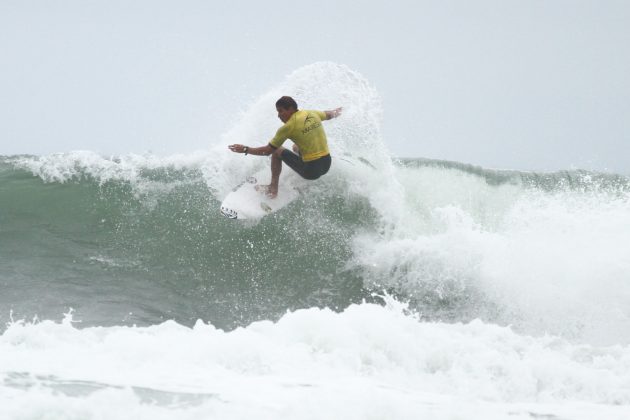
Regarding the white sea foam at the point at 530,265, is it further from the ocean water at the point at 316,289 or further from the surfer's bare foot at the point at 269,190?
the surfer's bare foot at the point at 269,190

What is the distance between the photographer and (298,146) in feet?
26.3

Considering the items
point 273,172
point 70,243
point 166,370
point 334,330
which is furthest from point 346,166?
point 166,370

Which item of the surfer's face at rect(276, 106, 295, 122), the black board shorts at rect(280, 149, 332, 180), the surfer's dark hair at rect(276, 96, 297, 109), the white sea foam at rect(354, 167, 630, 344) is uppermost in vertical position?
the surfer's dark hair at rect(276, 96, 297, 109)

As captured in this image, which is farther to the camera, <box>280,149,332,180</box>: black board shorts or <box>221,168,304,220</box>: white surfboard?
<box>221,168,304,220</box>: white surfboard

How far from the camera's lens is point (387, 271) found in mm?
8289

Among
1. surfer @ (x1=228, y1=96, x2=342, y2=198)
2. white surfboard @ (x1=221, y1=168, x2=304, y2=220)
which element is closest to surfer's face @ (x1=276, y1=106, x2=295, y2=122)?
surfer @ (x1=228, y1=96, x2=342, y2=198)

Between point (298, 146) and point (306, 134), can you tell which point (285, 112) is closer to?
point (306, 134)

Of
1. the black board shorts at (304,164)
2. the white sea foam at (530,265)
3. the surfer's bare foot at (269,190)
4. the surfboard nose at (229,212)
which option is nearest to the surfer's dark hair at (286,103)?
the black board shorts at (304,164)

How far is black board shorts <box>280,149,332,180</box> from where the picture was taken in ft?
26.6

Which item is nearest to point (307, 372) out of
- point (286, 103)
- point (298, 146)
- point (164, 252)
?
point (286, 103)

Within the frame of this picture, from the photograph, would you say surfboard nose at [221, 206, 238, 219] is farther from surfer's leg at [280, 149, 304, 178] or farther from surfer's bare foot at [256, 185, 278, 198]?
surfer's leg at [280, 149, 304, 178]

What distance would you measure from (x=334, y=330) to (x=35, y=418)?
211 centimetres

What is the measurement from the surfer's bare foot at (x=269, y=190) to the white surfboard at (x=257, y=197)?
0.09 feet

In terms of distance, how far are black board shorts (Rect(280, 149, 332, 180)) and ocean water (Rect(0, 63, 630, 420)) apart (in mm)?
828
